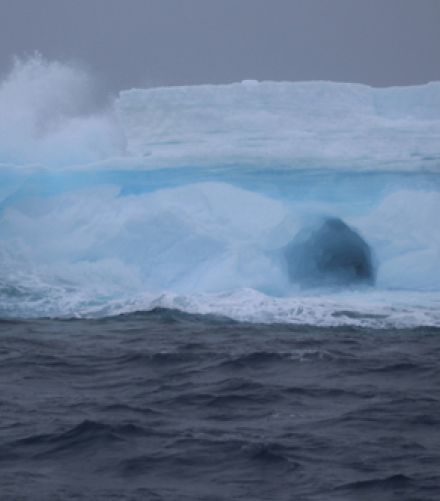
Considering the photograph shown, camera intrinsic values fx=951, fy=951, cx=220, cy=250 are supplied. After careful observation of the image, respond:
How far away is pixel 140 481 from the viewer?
4629 millimetres

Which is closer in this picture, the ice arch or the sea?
the sea

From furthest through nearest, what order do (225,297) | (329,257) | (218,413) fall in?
1. (329,257)
2. (225,297)
3. (218,413)

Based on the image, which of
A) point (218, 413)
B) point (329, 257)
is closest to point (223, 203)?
point (329, 257)

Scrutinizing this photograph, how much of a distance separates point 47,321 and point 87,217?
7.27 feet

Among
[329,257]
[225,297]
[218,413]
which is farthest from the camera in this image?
[329,257]

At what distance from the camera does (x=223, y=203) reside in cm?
1061

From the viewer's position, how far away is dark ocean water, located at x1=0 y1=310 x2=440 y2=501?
4617mm

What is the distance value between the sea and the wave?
2 cm

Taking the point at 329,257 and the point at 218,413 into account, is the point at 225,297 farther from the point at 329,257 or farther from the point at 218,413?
the point at 218,413

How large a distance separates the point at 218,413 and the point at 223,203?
507 centimetres

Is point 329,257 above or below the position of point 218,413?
above

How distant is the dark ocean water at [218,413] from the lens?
462cm

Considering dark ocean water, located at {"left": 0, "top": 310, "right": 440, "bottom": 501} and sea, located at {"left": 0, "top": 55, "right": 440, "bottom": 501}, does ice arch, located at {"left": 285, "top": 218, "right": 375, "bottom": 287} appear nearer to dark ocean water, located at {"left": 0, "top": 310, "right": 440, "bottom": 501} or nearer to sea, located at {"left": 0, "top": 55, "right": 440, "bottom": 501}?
sea, located at {"left": 0, "top": 55, "right": 440, "bottom": 501}

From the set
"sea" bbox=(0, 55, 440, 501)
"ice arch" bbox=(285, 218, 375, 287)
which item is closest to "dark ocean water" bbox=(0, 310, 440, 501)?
"sea" bbox=(0, 55, 440, 501)
